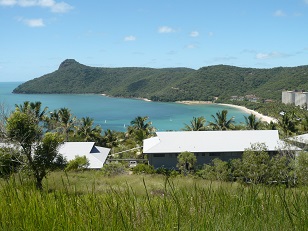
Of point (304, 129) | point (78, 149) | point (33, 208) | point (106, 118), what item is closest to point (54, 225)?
point (33, 208)

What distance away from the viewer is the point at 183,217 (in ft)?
8.07

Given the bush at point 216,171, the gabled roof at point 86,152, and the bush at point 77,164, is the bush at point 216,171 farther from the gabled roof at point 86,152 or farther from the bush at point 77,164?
the gabled roof at point 86,152

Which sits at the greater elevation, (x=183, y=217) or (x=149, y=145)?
(x=183, y=217)

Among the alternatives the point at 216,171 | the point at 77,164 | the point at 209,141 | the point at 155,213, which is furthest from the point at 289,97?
the point at 155,213

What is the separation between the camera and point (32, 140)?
1438 centimetres

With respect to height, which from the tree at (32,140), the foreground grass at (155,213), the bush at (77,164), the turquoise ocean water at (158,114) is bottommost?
the turquoise ocean water at (158,114)

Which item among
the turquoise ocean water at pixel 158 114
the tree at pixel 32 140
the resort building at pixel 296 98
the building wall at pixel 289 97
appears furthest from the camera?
the turquoise ocean water at pixel 158 114

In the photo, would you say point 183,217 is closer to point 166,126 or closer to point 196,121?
point 196,121

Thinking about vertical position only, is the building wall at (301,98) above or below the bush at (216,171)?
above

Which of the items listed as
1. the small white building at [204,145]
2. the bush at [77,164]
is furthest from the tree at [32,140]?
the small white building at [204,145]

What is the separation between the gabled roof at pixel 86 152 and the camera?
27.6 meters

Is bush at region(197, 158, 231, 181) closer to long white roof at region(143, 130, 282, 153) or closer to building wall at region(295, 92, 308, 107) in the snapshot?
long white roof at region(143, 130, 282, 153)

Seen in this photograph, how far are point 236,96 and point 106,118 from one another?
63060 mm

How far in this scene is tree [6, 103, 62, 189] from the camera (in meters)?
13.9
